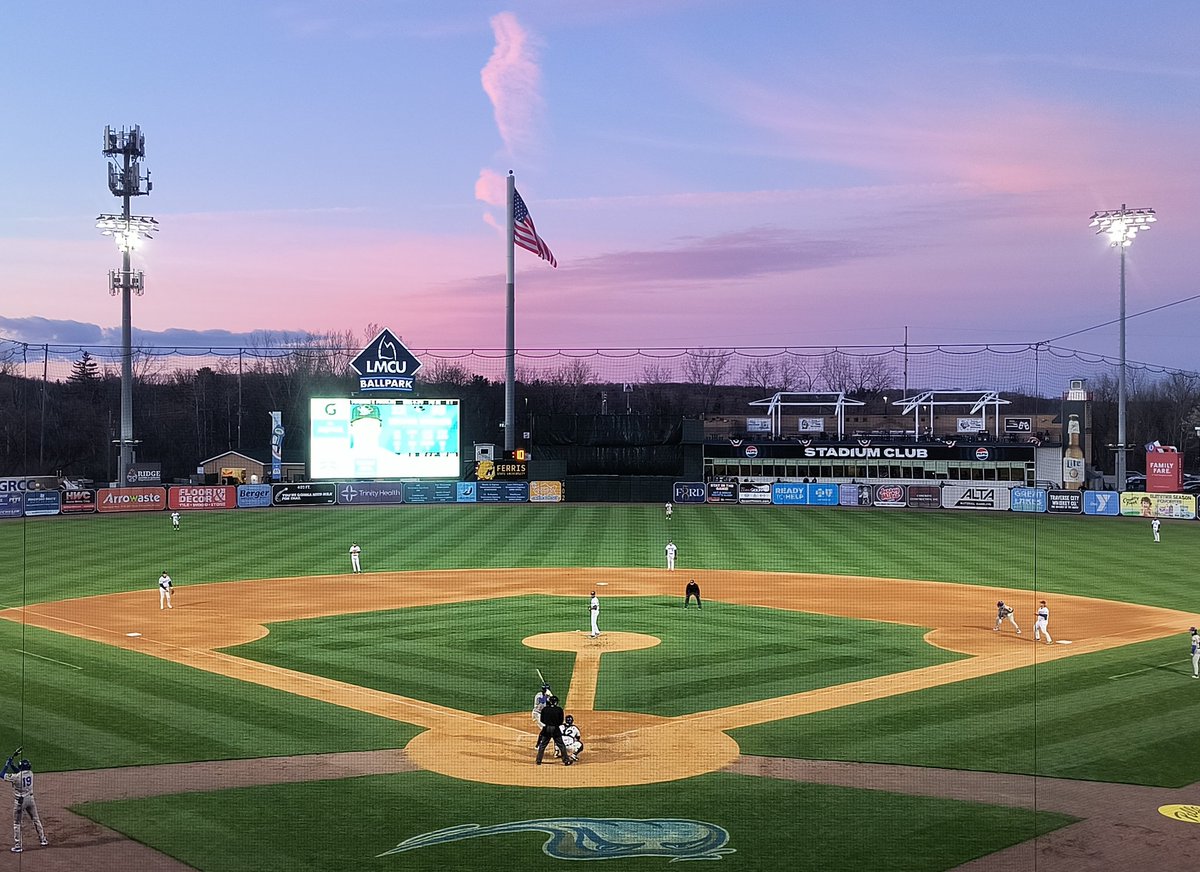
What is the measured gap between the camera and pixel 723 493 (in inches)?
2569

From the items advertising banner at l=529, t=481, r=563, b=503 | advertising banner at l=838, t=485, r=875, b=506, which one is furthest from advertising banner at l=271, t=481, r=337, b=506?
advertising banner at l=838, t=485, r=875, b=506

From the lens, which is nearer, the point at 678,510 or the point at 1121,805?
the point at 1121,805

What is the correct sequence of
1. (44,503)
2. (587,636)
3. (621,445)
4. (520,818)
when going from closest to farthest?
1. (520,818)
2. (587,636)
3. (44,503)
4. (621,445)

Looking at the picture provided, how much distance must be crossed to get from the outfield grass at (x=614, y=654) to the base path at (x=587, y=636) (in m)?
0.50

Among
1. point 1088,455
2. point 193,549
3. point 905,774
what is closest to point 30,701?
point 905,774

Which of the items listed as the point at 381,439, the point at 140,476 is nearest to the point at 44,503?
the point at 140,476

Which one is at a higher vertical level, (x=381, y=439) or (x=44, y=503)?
(x=381, y=439)

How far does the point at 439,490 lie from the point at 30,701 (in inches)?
1720

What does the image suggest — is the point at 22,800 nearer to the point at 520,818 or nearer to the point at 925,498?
the point at 520,818

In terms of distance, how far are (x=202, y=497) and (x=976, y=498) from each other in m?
47.0

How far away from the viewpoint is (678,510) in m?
61.3

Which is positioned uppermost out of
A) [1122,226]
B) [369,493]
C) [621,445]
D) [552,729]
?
[1122,226]

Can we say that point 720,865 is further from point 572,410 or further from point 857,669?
point 572,410

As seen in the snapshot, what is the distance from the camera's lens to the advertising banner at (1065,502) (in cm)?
6047
